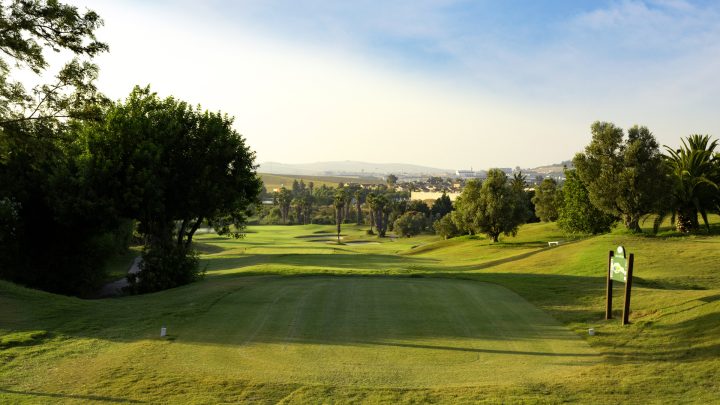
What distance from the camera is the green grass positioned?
11.2 meters

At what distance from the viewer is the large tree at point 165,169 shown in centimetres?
2994

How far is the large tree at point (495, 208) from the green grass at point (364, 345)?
3879cm

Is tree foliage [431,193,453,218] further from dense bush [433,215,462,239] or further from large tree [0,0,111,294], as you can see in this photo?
large tree [0,0,111,294]

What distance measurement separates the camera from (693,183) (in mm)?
46375

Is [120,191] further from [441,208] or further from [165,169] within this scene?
[441,208]

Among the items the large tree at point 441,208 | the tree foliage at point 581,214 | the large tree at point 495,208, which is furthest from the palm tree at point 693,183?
the large tree at point 441,208

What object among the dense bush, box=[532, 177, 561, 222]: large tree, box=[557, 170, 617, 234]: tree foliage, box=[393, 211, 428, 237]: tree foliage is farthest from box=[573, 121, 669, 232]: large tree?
box=[393, 211, 428, 237]: tree foliage

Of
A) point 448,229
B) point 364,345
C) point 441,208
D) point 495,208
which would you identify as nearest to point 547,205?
point 448,229

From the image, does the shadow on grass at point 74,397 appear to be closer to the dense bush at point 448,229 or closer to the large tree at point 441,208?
the dense bush at point 448,229

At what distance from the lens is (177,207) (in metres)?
33.0

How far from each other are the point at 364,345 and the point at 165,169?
20247mm

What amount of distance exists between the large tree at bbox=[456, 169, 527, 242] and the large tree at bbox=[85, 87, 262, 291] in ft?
122

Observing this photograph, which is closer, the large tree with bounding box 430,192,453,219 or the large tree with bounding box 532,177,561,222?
the large tree with bounding box 532,177,561,222

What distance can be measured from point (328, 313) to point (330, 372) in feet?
21.8
